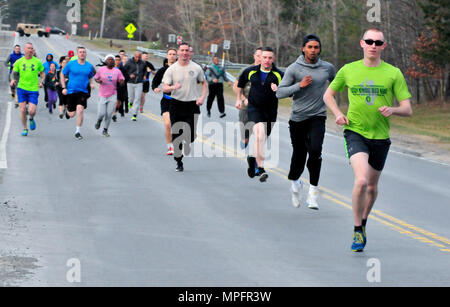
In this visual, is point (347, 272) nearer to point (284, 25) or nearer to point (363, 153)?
point (363, 153)

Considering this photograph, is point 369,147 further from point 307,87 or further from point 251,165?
point 251,165

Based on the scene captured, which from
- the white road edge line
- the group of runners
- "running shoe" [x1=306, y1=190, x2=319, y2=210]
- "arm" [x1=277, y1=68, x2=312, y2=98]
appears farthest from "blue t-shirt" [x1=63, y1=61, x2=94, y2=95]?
"arm" [x1=277, y1=68, x2=312, y2=98]

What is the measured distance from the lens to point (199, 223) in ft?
37.9

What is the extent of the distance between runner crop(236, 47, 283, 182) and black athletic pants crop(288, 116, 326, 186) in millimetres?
1782

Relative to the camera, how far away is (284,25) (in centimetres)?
7262

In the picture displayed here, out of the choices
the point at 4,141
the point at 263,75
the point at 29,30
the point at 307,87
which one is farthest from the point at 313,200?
the point at 29,30

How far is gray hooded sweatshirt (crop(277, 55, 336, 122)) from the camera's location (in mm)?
12156

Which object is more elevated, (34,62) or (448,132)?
(34,62)

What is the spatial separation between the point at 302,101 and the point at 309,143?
544 millimetres

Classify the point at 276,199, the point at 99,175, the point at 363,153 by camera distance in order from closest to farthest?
1. the point at 363,153
2. the point at 276,199
3. the point at 99,175

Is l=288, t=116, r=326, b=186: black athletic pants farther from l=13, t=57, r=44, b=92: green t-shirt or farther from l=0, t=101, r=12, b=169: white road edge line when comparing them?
l=13, t=57, r=44, b=92: green t-shirt

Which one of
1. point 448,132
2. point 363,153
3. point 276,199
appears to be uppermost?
point 363,153

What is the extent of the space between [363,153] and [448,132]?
21739 mm

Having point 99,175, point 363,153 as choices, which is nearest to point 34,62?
point 99,175
